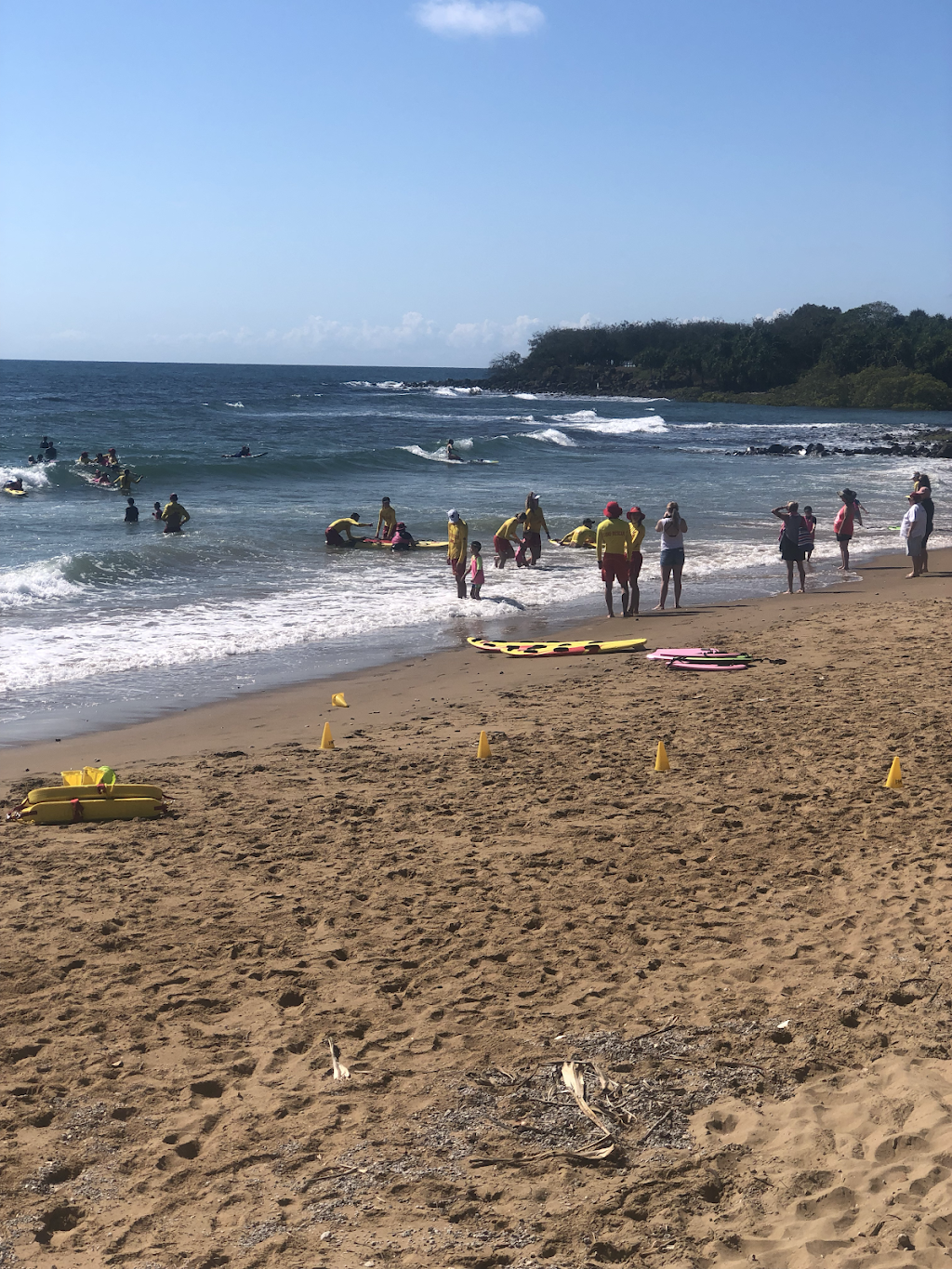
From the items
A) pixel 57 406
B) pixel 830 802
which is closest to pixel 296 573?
pixel 830 802

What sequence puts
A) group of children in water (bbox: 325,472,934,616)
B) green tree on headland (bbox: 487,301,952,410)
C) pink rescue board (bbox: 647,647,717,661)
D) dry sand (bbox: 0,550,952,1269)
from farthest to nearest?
green tree on headland (bbox: 487,301,952,410), group of children in water (bbox: 325,472,934,616), pink rescue board (bbox: 647,647,717,661), dry sand (bbox: 0,550,952,1269)

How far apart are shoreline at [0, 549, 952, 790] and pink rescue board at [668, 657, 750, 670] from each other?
0.82 m

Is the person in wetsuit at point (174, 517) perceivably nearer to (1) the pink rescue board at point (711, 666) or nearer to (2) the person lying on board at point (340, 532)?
(2) the person lying on board at point (340, 532)

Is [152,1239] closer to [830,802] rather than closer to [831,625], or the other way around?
[830,802]

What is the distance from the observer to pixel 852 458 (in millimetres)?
43625

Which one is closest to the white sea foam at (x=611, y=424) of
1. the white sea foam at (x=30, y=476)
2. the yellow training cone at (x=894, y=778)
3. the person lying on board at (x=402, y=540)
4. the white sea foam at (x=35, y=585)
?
the white sea foam at (x=30, y=476)

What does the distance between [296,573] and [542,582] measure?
4218 mm

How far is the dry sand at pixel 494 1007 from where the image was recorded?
138 inches

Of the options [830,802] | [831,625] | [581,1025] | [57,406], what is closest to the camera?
[581,1025]

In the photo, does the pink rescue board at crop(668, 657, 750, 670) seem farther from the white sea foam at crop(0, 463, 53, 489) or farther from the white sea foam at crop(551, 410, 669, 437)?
the white sea foam at crop(551, 410, 669, 437)

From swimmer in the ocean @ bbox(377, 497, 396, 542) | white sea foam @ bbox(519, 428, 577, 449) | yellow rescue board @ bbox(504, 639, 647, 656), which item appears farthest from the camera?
white sea foam @ bbox(519, 428, 577, 449)

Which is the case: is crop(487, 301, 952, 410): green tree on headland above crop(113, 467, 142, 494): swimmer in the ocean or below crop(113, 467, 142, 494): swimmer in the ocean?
above

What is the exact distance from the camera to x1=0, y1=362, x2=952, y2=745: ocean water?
12352 mm

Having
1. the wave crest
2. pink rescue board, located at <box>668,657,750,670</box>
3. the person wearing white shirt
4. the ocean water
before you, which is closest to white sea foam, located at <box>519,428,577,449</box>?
the ocean water
